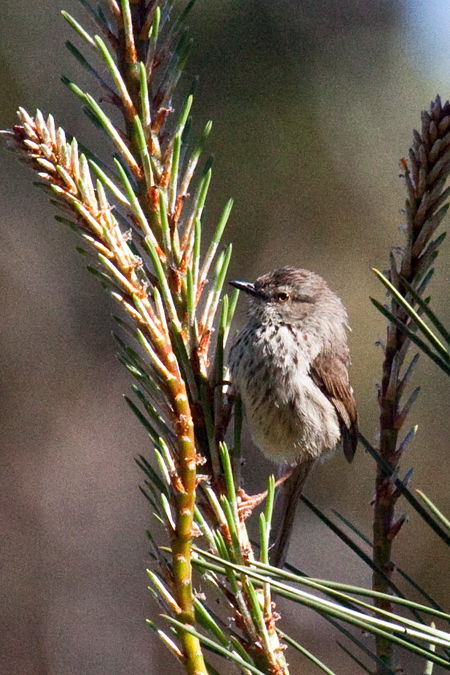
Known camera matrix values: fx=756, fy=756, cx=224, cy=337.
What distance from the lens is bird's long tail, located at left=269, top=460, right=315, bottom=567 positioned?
2340 millimetres

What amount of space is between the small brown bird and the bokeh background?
3.21m

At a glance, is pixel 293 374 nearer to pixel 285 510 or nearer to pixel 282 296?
pixel 282 296

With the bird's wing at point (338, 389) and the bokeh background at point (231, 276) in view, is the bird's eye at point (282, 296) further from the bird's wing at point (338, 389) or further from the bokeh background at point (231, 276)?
the bokeh background at point (231, 276)

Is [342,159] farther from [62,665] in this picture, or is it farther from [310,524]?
[62,665]

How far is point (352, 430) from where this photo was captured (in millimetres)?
3051

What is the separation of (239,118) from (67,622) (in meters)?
4.88

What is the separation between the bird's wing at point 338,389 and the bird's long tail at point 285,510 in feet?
0.71

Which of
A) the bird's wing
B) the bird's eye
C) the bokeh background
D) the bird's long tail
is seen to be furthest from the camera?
the bokeh background

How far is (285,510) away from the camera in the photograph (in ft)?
8.67

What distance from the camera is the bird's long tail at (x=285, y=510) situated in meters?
2.34

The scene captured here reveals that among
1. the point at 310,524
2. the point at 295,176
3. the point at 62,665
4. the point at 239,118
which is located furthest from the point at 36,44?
the point at 62,665

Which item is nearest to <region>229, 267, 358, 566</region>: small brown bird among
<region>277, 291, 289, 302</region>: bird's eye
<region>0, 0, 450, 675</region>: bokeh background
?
<region>277, 291, 289, 302</region>: bird's eye

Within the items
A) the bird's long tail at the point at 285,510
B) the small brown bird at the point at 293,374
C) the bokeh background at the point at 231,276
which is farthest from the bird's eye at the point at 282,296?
the bokeh background at the point at 231,276

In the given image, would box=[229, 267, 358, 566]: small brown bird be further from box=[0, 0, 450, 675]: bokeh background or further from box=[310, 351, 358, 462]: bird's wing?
box=[0, 0, 450, 675]: bokeh background
